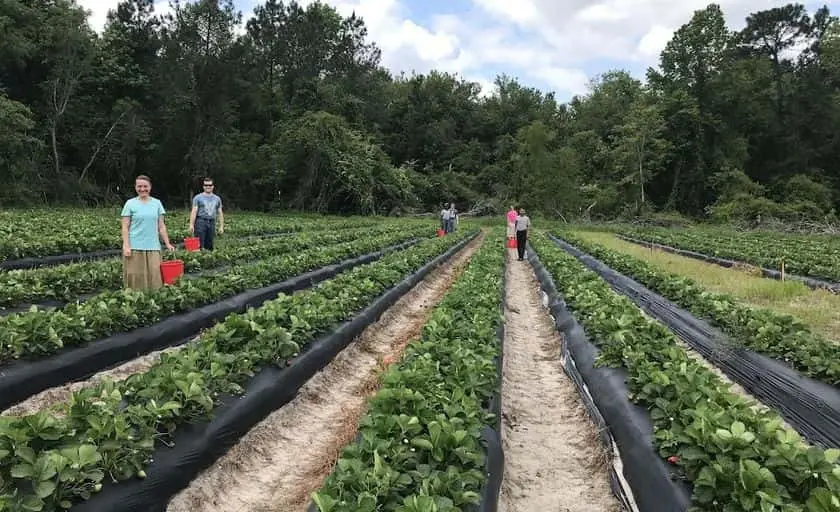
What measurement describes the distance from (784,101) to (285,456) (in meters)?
61.8

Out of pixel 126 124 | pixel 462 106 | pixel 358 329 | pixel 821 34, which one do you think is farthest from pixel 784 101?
pixel 358 329

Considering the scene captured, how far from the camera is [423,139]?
189 feet

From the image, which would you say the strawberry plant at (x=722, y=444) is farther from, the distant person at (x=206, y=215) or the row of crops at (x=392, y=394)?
the distant person at (x=206, y=215)

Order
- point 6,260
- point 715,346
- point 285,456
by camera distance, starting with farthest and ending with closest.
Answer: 1. point 6,260
2. point 715,346
3. point 285,456

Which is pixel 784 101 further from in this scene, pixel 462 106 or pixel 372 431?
pixel 372 431

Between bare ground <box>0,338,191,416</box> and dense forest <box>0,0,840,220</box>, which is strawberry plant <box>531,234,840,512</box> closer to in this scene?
bare ground <box>0,338,191,416</box>

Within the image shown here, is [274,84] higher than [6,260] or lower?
higher

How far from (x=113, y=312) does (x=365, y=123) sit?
49133 millimetres

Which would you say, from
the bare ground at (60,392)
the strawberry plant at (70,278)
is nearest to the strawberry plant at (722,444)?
the bare ground at (60,392)

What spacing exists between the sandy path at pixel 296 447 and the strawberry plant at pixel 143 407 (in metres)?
0.43

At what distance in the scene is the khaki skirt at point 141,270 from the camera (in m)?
7.54

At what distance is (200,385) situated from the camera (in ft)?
13.6

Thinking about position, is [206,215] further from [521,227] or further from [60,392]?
[521,227]

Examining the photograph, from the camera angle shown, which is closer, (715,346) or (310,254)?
(715,346)
